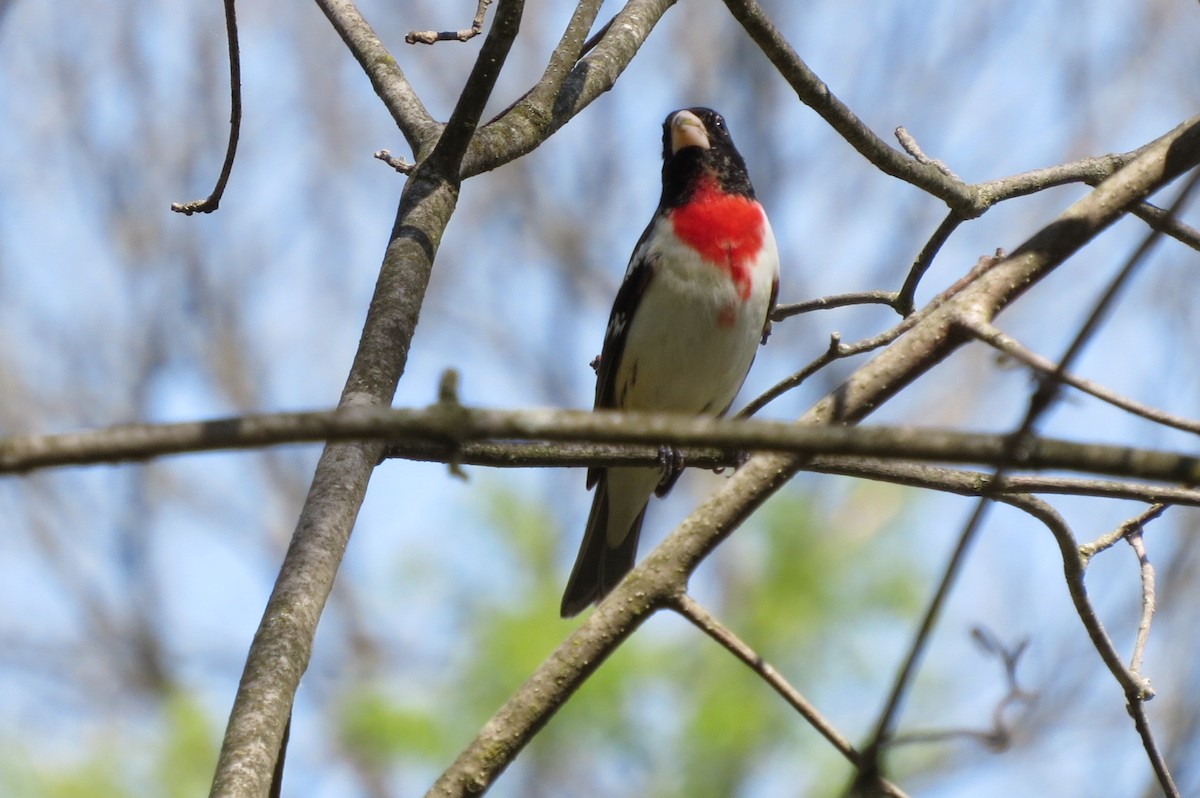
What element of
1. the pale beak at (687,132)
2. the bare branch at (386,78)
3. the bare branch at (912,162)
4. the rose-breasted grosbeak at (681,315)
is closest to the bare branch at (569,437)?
the bare branch at (912,162)

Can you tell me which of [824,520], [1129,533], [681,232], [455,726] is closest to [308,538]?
[1129,533]

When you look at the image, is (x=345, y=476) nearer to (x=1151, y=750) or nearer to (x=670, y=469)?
(x=1151, y=750)

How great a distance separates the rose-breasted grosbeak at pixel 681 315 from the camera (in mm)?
5441

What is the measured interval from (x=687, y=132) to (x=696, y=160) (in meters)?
0.13

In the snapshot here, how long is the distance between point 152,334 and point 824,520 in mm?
9412

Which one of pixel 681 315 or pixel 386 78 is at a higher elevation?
pixel 681 315

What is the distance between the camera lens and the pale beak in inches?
230

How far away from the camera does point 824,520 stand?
1502cm

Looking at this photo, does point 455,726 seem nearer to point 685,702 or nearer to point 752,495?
point 685,702

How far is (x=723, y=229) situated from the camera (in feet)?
18.1

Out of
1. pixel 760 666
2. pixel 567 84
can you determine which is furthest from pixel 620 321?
pixel 760 666

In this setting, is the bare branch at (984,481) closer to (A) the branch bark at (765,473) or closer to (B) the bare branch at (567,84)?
(A) the branch bark at (765,473)

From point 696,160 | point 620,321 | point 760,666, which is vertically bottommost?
point 760,666

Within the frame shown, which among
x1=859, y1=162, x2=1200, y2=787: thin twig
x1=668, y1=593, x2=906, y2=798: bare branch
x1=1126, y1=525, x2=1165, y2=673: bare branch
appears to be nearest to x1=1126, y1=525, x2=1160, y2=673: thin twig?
x1=1126, y1=525, x2=1165, y2=673: bare branch
